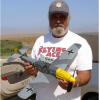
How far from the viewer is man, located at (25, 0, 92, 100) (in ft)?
9.20

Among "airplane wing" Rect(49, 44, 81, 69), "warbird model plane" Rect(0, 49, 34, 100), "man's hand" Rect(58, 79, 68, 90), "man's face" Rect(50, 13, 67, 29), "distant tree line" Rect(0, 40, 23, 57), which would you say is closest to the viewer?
"man's hand" Rect(58, 79, 68, 90)

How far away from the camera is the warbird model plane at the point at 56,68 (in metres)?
2.68

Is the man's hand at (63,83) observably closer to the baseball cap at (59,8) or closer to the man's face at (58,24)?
the man's face at (58,24)

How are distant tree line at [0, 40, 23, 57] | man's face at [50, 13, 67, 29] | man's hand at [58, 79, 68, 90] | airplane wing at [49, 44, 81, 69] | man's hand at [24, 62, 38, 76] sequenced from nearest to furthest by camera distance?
man's hand at [58, 79, 68, 90] < airplane wing at [49, 44, 81, 69] < man's face at [50, 13, 67, 29] < man's hand at [24, 62, 38, 76] < distant tree line at [0, 40, 23, 57]

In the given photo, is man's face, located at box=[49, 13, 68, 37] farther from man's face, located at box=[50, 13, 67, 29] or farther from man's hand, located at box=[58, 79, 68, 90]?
man's hand, located at box=[58, 79, 68, 90]

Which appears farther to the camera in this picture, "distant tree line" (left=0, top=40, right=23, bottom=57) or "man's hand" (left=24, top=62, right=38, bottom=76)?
"distant tree line" (left=0, top=40, right=23, bottom=57)

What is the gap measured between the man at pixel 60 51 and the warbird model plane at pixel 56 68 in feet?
0.16

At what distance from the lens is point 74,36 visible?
115 inches

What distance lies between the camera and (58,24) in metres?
2.89

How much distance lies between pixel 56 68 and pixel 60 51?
0.61 feet

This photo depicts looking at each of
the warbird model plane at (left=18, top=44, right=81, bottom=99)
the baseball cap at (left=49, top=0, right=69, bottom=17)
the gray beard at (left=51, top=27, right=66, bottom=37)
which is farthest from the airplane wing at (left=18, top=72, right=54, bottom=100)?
the baseball cap at (left=49, top=0, right=69, bottom=17)

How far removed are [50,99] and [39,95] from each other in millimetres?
111

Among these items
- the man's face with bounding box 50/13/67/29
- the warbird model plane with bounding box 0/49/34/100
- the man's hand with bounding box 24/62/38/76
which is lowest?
the warbird model plane with bounding box 0/49/34/100

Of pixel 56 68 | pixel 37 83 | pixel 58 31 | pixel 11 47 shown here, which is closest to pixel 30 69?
pixel 37 83
